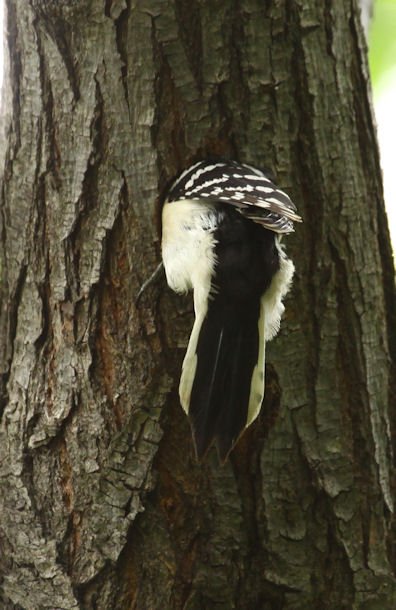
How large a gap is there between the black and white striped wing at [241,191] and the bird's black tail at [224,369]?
9.8 inches

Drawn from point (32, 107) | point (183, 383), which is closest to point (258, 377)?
point (183, 383)

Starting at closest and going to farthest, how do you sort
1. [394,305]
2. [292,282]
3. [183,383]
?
[183,383] → [292,282] → [394,305]

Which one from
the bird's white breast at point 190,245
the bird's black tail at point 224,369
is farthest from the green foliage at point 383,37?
the bird's black tail at point 224,369

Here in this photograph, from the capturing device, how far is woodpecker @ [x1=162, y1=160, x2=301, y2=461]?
92.3 inches

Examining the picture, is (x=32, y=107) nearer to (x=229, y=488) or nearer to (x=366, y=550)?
(x=229, y=488)

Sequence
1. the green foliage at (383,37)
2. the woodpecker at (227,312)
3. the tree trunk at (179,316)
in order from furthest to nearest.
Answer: the green foliage at (383,37) < the tree trunk at (179,316) < the woodpecker at (227,312)

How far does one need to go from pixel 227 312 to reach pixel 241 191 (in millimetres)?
327

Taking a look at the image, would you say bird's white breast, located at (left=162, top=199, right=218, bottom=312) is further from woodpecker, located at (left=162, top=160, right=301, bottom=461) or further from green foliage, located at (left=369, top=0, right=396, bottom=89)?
green foliage, located at (left=369, top=0, right=396, bottom=89)

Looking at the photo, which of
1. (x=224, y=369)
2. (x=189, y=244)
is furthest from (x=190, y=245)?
(x=224, y=369)

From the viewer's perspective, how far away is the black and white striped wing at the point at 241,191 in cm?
221

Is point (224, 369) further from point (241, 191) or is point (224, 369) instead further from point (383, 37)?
point (383, 37)

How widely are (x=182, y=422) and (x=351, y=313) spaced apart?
59cm

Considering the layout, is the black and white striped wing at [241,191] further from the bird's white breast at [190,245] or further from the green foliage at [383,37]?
the green foliage at [383,37]

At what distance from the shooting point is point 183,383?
92.7 inches
